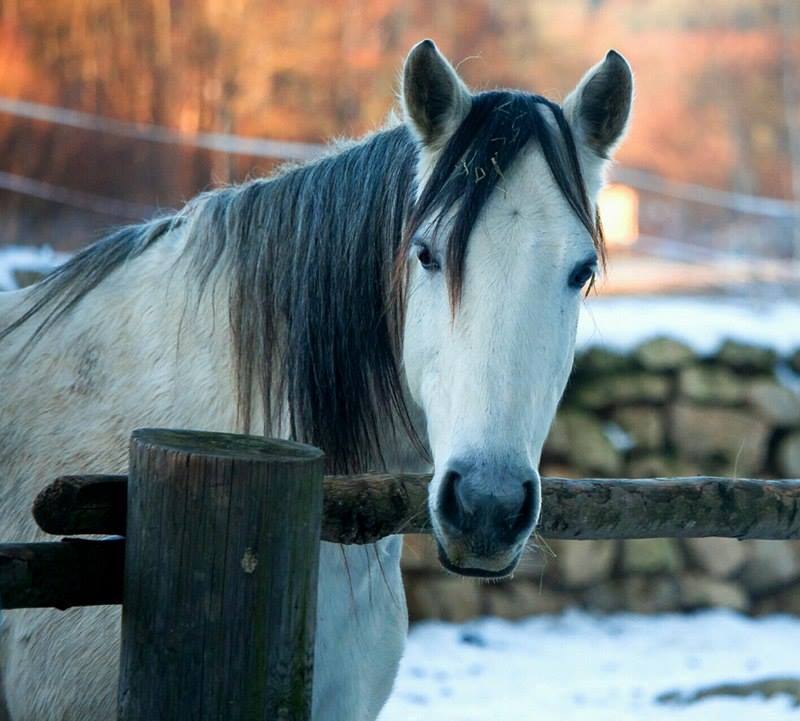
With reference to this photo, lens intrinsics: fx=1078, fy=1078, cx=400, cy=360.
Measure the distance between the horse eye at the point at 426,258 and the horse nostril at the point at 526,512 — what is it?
1.43 feet

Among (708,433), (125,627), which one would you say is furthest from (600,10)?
(125,627)

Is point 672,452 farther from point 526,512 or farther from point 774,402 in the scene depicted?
point 526,512

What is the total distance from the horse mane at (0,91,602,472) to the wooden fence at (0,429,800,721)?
0.57 metres

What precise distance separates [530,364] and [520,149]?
419 mm

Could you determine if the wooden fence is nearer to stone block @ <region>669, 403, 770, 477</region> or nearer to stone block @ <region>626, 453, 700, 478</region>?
stone block @ <region>626, 453, 700, 478</region>

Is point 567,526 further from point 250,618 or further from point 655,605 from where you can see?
point 655,605

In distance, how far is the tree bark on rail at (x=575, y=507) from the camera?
1.41 meters

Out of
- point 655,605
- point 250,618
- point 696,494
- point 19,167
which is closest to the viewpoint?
point 250,618

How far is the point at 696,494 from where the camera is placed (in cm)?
190

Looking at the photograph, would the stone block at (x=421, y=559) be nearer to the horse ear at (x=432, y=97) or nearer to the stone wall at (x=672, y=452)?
the stone wall at (x=672, y=452)

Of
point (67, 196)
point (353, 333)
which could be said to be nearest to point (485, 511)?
point (353, 333)

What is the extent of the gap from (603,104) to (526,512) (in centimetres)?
85

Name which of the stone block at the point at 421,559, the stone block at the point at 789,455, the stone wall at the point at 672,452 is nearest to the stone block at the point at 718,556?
the stone wall at the point at 672,452

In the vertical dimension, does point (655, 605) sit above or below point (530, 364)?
below
